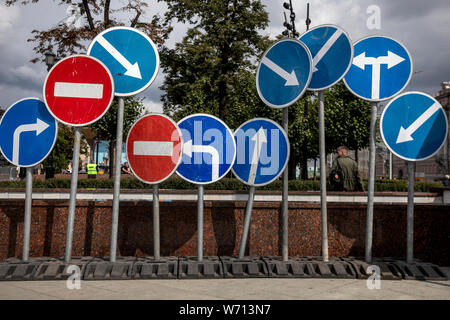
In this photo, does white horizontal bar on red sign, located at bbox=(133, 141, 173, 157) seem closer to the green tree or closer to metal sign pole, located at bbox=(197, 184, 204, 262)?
metal sign pole, located at bbox=(197, 184, 204, 262)

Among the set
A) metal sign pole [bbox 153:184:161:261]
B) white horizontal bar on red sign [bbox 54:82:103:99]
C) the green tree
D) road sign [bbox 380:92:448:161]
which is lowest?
metal sign pole [bbox 153:184:161:261]

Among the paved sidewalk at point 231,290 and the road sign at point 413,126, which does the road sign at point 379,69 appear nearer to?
the road sign at point 413,126

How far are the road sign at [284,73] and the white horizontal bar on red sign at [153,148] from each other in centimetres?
141

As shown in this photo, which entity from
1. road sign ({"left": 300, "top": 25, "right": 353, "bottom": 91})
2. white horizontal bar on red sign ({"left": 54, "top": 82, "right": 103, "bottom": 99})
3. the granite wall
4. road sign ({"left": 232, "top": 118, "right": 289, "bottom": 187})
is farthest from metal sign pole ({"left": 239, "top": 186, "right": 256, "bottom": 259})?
white horizontal bar on red sign ({"left": 54, "top": 82, "right": 103, "bottom": 99})

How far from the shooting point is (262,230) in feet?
19.5

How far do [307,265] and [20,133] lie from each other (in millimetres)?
3991

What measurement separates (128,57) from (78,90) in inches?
29.6

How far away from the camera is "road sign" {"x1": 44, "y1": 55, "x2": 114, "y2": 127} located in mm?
5199

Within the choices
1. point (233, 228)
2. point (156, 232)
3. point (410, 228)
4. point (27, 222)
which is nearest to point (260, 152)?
point (233, 228)

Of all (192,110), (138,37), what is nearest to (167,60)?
(192,110)

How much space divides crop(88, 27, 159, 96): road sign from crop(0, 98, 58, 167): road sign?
0.99 metres

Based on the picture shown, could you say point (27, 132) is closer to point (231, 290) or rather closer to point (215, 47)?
point (231, 290)
